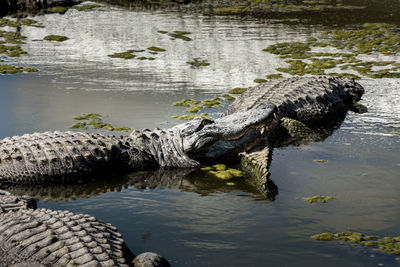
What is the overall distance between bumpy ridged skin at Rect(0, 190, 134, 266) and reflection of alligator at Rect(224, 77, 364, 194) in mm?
2904

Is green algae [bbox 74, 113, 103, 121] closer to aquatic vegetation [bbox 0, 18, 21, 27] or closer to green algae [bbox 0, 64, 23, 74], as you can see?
green algae [bbox 0, 64, 23, 74]

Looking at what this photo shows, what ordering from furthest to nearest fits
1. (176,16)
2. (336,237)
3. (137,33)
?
(176,16)
(137,33)
(336,237)

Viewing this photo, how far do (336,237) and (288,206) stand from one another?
0.74 meters

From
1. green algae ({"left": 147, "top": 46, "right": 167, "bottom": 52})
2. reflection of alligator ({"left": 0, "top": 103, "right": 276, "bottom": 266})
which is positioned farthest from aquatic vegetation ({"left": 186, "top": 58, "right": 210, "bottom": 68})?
reflection of alligator ({"left": 0, "top": 103, "right": 276, "bottom": 266})

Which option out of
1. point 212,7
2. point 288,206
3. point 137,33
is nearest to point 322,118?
point 288,206

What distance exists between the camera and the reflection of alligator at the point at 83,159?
3744mm

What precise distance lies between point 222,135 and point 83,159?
1604 mm

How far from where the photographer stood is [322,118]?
26.8ft

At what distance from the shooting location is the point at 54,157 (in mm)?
5820

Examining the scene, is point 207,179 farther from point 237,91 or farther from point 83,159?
point 237,91

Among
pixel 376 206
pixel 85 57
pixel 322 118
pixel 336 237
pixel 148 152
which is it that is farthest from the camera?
pixel 85 57

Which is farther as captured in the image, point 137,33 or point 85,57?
point 137,33

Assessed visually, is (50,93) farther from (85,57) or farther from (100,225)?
(100,225)

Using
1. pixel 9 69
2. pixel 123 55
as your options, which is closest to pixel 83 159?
pixel 9 69
